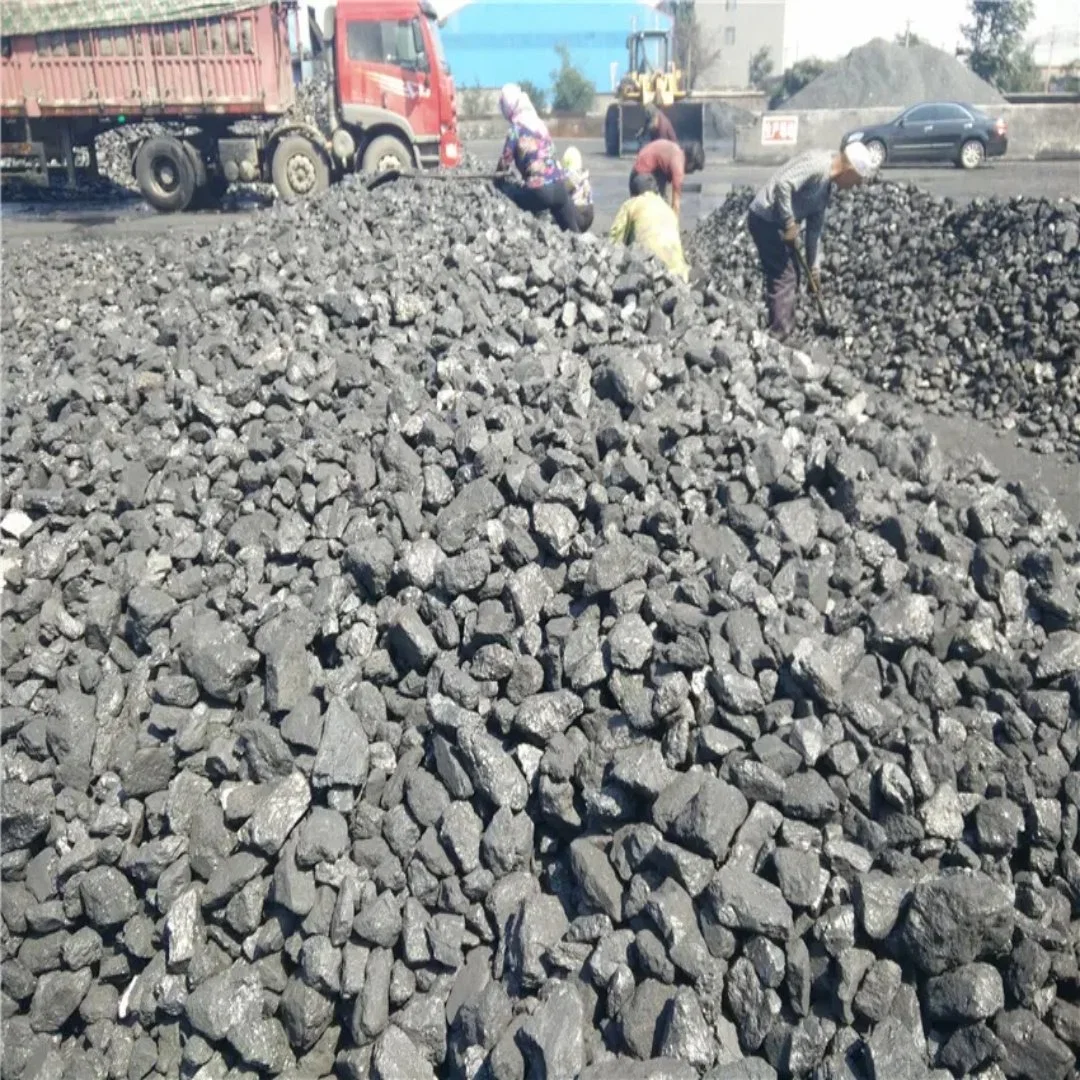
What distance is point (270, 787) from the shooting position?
117 inches

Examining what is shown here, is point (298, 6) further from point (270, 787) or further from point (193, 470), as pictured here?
point (270, 787)

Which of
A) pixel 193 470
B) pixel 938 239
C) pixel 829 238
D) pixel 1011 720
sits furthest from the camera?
pixel 829 238

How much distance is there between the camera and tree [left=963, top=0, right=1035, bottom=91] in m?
29.0

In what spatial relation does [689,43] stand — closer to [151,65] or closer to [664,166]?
[151,65]

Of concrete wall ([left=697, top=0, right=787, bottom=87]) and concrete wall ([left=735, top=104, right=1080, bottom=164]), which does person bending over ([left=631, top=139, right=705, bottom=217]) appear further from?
concrete wall ([left=697, top=0, right=787, bottom=87])

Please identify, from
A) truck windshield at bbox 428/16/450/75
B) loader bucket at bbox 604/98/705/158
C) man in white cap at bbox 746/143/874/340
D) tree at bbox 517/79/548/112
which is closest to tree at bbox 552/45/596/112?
tree at bbox 517/79/548/112

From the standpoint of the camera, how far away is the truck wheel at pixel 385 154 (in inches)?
557

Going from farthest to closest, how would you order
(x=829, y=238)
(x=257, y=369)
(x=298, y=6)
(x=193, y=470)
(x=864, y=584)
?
(x=298, y=6)
(x=829, y=238)
(x=257, y=369)
(x=193, y=470)
(x=864, y=584)

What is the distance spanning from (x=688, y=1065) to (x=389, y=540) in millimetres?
1952

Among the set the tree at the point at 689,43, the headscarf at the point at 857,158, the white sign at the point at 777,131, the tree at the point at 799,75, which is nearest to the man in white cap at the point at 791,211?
the headscarf at the point at 857,158

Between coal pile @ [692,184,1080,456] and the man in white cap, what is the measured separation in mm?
969

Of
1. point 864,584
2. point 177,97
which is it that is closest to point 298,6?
point 177,97

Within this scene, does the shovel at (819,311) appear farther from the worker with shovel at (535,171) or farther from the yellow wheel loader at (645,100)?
the yellow wheel loader at (645,100)

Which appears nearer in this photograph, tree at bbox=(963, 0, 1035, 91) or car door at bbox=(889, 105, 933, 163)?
car door at bbox=(889, 105, 933, 163)
